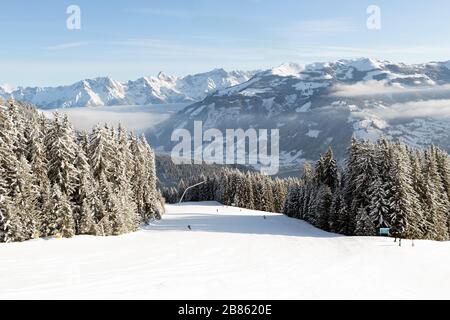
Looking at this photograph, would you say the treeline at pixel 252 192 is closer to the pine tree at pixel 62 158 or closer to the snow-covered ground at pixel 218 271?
the pine tree at pixel 62 158

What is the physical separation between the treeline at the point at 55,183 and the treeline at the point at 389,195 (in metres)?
29.0

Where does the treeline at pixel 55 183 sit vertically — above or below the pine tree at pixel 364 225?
above

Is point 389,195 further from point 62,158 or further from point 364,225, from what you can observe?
point 62,158

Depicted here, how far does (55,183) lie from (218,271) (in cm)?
2234

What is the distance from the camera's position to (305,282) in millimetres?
21734

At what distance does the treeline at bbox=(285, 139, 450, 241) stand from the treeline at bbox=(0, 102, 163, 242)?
95.3ft

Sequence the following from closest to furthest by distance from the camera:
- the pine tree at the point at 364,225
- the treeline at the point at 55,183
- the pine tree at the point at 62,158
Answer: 1. the treeline at the point at 55,183
2. the pine tree at the point at 62,158
3. the pine tree at the point at 364,225

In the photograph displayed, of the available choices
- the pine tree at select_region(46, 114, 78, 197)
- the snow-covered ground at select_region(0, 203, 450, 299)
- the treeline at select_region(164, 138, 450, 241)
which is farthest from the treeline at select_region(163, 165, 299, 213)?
the snow-covered ground at select_region(0, 203, 450, 299)

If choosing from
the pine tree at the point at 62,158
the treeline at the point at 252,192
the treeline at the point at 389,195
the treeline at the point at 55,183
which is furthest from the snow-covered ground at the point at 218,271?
the treeline at the point at 252,192

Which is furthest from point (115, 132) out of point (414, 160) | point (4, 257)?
point (414, 160)

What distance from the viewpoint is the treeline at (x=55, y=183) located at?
119 feet

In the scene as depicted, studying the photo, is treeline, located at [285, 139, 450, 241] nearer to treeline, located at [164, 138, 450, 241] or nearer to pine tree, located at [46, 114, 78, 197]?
treeline, located at [164, 138, 450, 241]

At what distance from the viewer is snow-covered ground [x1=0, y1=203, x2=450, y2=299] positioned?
1906 centimetres
